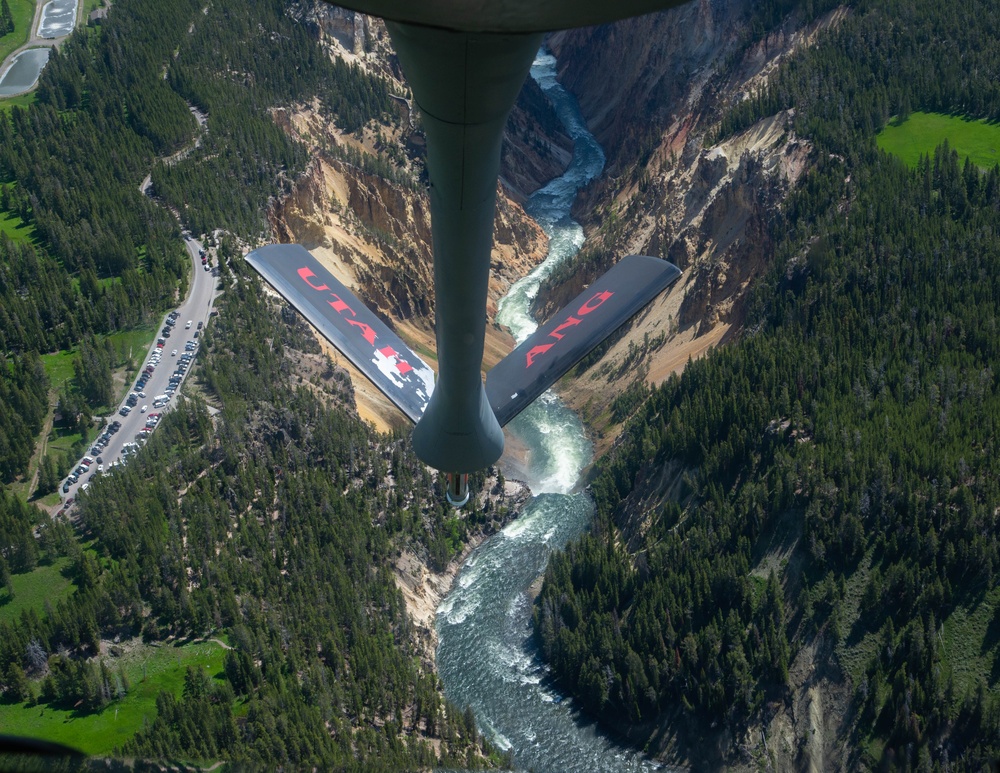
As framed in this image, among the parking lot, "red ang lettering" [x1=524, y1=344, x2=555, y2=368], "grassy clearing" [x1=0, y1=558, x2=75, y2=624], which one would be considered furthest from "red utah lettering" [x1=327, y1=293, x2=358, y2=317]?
the parking lot

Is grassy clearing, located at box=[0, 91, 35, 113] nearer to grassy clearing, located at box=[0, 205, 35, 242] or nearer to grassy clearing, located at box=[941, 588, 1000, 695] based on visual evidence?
grassy clearing, located at box=[0, 205, 35, 242]

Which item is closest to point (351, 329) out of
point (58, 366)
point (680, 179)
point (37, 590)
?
point (37, 590)

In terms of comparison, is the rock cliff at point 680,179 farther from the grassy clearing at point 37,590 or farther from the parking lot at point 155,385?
the grassy clearing at point 37,590

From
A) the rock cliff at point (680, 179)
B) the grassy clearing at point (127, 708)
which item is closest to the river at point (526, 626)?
the rock cliff at point (680, 179)

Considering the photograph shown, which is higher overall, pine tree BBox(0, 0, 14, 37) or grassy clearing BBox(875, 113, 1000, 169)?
pine tree BBox(0, 0, 14, 37)

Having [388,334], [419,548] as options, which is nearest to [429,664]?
[419,548]
